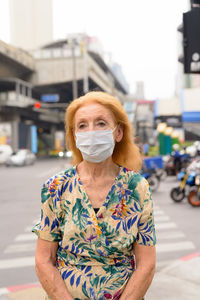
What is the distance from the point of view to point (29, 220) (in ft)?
27.1

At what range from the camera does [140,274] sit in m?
1.82

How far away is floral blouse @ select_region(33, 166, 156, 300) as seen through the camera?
5.87 ft

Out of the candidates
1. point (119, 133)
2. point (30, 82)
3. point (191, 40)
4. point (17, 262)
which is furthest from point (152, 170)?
point (30, 82)

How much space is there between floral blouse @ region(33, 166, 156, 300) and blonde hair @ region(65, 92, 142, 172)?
0.34 m

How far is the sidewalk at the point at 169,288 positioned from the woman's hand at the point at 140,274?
6.54 feet

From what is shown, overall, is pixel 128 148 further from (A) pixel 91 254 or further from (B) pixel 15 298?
(B) pixel 15 298

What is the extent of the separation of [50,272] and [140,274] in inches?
18.4

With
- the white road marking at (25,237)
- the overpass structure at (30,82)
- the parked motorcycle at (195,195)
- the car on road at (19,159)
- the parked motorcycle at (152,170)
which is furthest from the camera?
the overpass structure at (30,82)

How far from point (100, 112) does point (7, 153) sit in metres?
33.7

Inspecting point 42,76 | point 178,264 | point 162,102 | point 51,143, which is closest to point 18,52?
point 42,76

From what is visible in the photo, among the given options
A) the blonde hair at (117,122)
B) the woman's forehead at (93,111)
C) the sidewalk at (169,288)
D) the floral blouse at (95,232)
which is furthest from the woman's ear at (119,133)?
the sidewalk at (169,288)

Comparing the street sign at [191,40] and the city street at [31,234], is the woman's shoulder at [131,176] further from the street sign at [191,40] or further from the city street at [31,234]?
the street sign at [191,40]

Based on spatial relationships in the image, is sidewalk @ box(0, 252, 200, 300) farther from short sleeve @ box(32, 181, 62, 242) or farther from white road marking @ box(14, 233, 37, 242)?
white road marking @ box(14, 233, 37, 242)

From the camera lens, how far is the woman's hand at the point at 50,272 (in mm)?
1814
